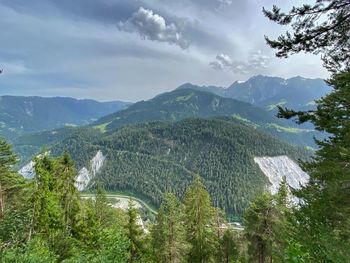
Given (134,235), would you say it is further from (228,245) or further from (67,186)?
(228,245)

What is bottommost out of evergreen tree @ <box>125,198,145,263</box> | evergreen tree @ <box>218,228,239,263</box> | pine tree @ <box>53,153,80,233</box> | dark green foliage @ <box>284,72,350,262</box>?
evergreen tree @ <box>218,228,239,263</box>

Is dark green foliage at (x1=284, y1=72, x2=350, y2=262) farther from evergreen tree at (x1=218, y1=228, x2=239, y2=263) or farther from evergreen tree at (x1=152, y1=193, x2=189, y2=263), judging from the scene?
evergreen tree at (x1=218, y1=228, x2=239, y2=263)

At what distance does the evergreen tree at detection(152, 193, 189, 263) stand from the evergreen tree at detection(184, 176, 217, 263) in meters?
4.28

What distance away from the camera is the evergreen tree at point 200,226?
41.0 meters

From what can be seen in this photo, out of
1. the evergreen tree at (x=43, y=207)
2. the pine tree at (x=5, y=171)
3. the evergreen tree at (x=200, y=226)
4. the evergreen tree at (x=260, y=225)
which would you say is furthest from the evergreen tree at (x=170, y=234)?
the pine tree at (x=5, y=171)

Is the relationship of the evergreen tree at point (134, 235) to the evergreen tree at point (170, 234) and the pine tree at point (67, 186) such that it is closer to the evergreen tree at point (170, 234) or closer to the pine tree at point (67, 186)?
the evergreen tree at point (170, 234)

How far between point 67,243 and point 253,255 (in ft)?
67.5

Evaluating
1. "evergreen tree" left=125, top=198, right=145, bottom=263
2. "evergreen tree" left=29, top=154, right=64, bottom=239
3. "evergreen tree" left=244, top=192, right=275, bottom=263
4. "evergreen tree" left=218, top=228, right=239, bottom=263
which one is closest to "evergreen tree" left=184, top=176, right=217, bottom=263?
"evergreen tree" left=218, top=228, right=239, bottom=263

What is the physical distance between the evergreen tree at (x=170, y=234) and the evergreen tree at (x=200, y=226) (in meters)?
4.28

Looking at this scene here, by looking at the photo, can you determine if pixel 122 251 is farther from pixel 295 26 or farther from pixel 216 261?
pixel 216 261

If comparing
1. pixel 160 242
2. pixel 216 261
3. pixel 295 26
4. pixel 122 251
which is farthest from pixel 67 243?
pixel 216 261

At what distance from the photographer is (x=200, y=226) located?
40969 mm

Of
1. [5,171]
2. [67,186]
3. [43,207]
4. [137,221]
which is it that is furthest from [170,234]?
[5,171]

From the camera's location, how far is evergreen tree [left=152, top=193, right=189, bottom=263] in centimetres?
3584
